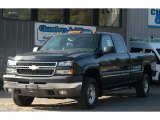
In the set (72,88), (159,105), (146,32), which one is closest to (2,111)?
(72,88)

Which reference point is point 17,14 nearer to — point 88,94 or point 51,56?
point 51,56

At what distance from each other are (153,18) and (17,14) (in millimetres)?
9732

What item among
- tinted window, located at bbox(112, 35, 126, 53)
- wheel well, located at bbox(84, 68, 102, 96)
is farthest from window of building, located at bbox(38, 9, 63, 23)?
wheel well, located at bbox(84, 68, 102, 96)

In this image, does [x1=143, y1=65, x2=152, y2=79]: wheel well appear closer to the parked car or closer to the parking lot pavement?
the parking lot pavement

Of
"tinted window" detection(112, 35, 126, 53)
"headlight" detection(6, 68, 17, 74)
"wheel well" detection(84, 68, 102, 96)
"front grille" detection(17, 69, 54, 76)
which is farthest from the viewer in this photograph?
"tinted window" detection(112, 35, 126, 53)

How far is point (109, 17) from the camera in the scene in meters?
24.7

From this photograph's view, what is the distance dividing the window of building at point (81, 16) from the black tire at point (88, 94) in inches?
433

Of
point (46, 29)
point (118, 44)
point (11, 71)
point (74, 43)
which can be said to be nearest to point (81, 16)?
point (46, 29)

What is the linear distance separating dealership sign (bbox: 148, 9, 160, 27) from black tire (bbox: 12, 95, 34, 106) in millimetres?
15494

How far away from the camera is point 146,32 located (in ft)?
87.2

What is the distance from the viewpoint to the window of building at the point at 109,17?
79.4 ft

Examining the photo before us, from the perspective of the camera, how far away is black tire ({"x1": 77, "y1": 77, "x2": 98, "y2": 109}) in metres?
11.2

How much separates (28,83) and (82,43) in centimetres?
210
